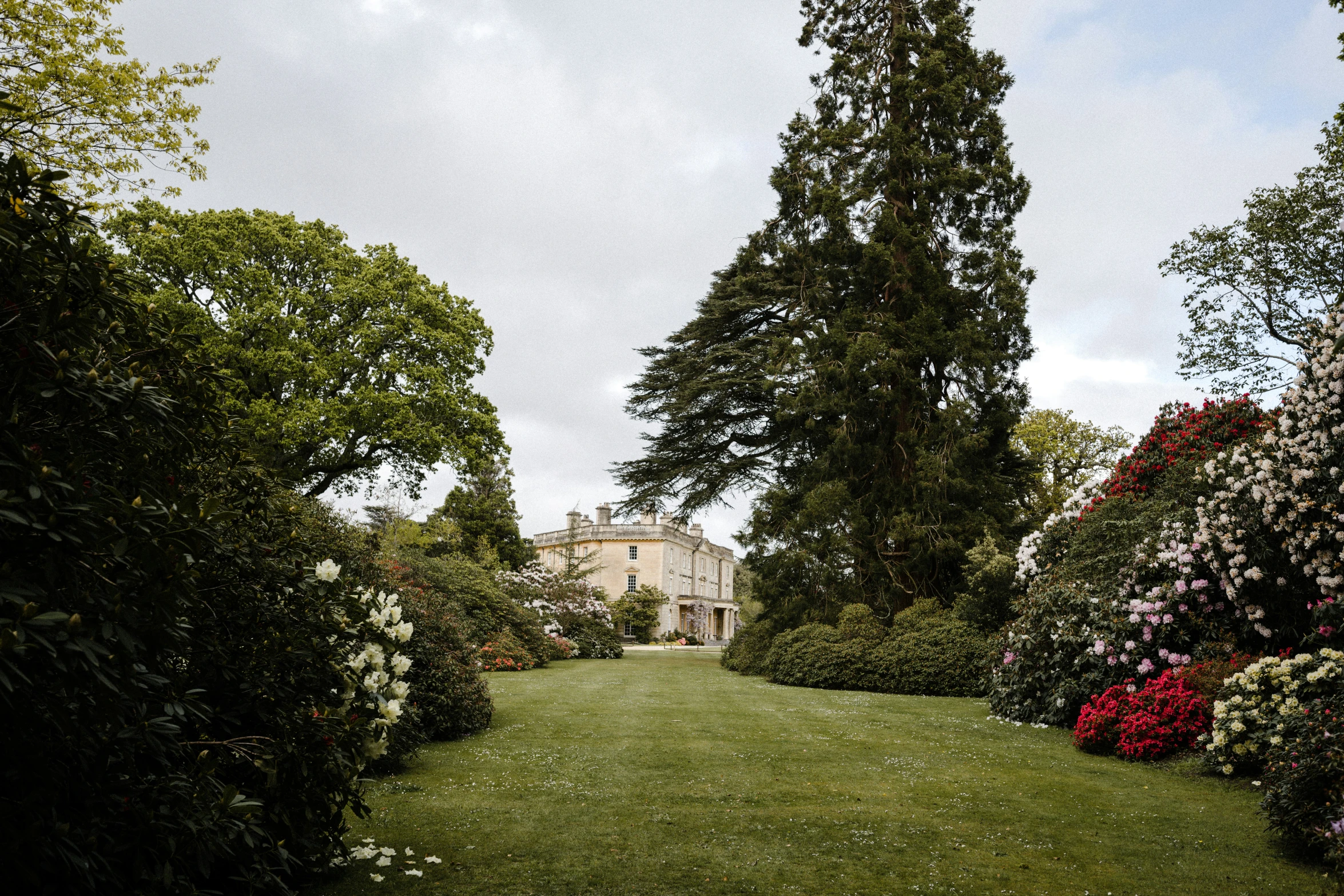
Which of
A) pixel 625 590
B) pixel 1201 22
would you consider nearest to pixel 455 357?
pixel 1201 22

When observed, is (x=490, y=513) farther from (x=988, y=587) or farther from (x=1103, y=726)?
(x=1103, y=726)

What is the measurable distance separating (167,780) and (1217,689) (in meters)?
9.12

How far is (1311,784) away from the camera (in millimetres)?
4625

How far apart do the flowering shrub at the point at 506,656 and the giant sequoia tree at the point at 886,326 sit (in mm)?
6637

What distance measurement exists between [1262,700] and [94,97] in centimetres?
1679

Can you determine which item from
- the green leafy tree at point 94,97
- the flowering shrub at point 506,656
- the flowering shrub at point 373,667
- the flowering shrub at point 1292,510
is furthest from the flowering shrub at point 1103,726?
the green leafy tree at point 94,97

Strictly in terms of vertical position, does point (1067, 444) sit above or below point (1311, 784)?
above

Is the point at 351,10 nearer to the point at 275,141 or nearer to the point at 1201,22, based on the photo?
the point at 275,141

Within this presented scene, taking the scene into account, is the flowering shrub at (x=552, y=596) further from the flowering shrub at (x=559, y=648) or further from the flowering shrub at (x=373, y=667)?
the flowering shrub at (x=373, y=667)

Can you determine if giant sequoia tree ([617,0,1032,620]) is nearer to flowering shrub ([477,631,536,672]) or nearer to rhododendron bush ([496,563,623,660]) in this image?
flowering shrub ([477,631,536,672])

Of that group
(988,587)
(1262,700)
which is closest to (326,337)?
(988,587)

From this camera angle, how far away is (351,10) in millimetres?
12773

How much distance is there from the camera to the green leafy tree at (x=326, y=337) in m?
22.4

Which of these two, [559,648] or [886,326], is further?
[559,648]
